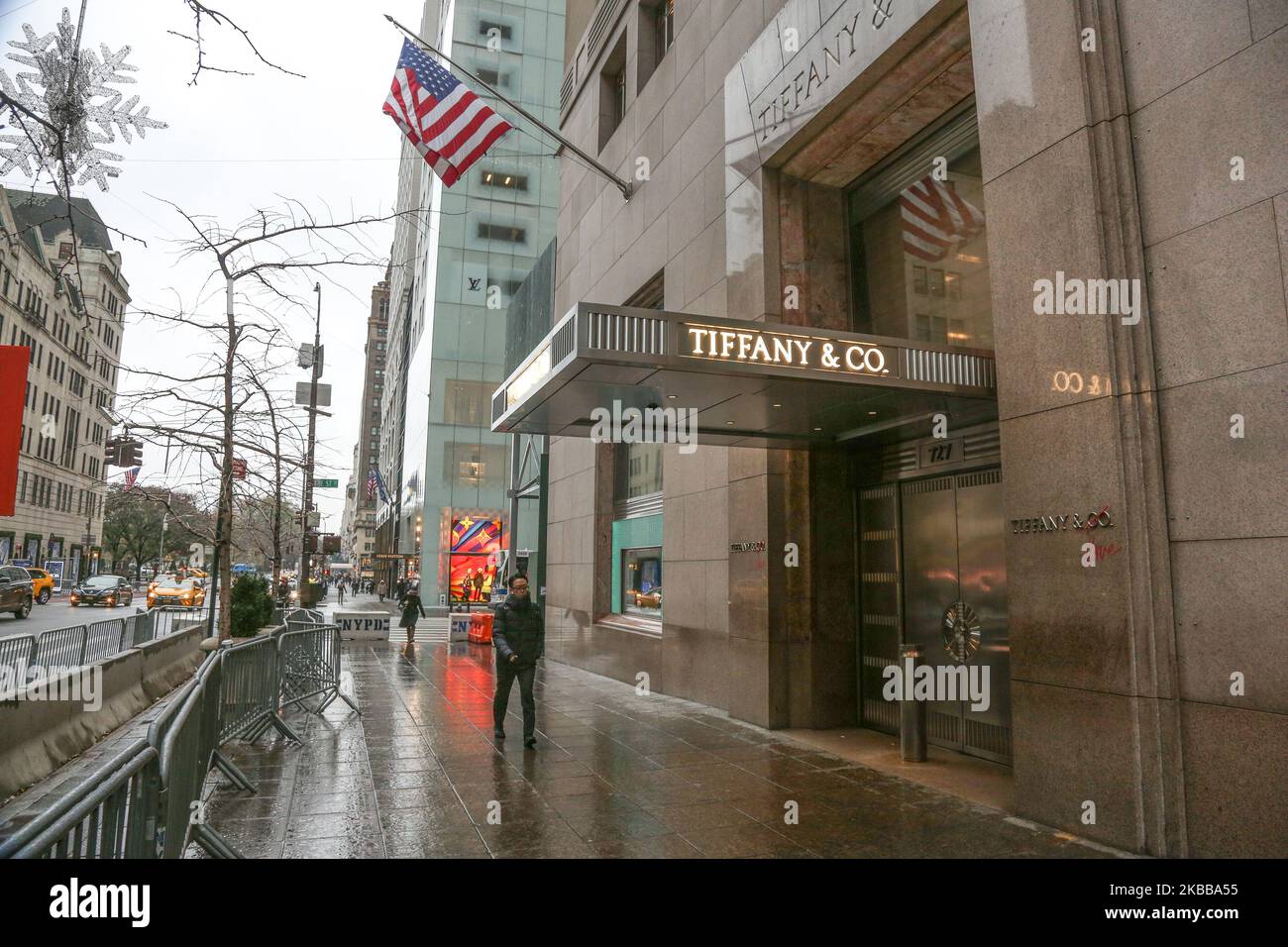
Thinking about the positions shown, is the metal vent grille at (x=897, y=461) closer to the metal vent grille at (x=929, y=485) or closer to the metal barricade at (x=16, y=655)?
the metal vent grille at (x=929, y=485)

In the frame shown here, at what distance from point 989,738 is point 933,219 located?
6.19m

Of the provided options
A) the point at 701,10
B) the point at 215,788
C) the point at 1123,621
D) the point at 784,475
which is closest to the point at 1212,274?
the point at 1123,621

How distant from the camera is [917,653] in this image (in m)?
9.03

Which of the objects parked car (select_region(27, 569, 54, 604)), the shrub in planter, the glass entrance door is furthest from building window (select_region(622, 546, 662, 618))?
parked car (select_region(27, 569, 54, 604))

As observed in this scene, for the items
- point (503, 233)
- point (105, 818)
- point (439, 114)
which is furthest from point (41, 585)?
point (105, 818)

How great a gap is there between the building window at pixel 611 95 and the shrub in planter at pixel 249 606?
1438 centimetres

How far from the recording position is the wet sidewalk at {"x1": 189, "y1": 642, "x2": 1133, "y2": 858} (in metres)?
5.93

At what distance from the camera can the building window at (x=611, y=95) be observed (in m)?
18.3

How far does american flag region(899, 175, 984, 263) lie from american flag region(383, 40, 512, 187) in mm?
6363

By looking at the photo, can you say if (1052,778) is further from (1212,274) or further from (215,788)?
(215,788)

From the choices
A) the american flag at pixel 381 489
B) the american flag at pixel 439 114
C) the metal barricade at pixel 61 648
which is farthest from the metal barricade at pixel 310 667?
the american flag at pixel 381 489

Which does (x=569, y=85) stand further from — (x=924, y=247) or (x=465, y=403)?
(x=465, y=403)

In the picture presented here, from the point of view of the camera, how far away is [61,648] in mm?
13953
